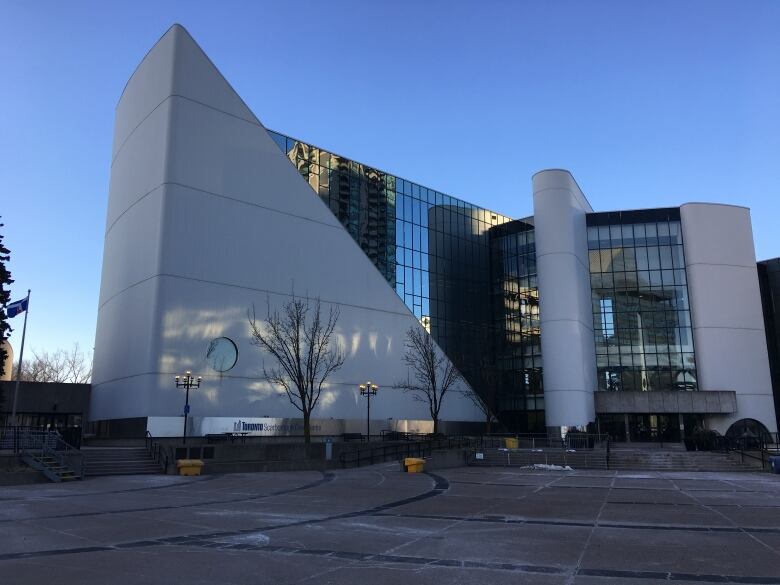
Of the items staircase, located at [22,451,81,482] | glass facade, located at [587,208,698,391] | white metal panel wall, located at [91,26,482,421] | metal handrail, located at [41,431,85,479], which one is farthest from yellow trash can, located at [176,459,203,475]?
glass facade, located at [587,208,698,391]

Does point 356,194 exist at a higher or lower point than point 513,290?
higher

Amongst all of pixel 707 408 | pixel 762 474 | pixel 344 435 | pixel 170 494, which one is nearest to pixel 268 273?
pixel 344 435

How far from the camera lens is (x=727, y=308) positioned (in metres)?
54.4

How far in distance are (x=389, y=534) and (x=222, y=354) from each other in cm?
3064

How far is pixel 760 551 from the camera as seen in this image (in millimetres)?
10398

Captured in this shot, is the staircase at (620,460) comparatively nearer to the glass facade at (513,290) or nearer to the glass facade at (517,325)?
the glass facade at (513,290)

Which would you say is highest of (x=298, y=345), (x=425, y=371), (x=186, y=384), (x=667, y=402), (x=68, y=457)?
(x=298, y=345)

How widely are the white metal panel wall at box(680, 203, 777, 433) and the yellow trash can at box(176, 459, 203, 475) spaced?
44526 mm

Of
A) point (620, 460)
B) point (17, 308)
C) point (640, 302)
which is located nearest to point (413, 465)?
point (620, 460)

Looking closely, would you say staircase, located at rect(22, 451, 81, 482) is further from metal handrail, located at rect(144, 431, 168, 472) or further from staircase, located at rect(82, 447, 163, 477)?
metal handrail, located at rect(144, 431, 168, 472)

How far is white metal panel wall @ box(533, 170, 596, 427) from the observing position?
5194cm

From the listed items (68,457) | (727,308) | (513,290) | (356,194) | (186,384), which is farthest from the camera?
(513,290)

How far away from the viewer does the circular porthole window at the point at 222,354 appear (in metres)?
40.0

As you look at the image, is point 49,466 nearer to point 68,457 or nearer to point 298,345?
point 68,457
